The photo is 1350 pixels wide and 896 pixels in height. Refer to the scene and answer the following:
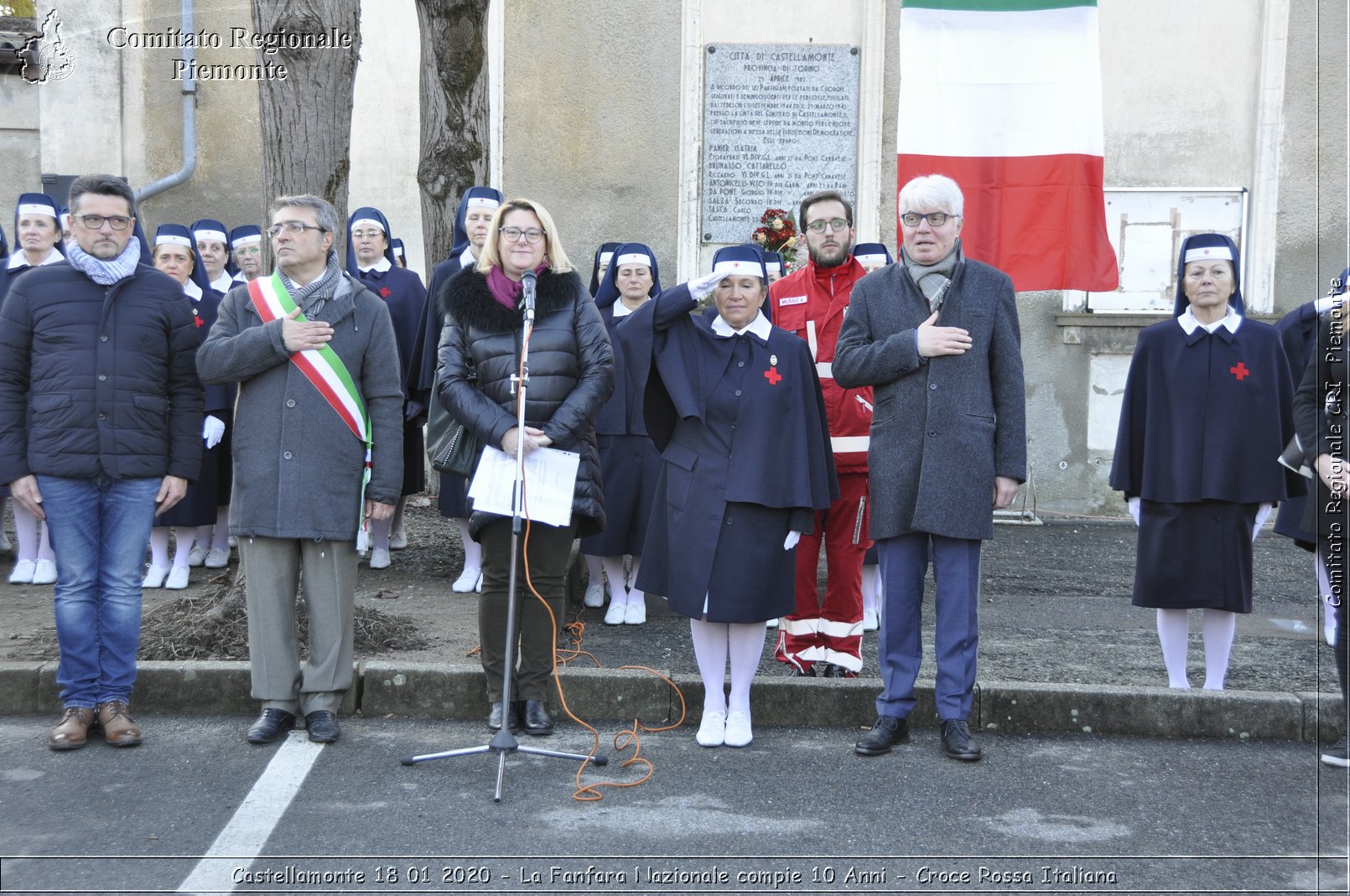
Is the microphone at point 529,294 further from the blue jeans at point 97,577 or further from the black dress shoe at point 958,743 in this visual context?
the black dress shoe at point 958,743

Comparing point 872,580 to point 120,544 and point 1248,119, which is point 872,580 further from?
point 1248,119

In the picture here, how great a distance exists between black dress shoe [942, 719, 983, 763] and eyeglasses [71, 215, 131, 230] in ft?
12.6

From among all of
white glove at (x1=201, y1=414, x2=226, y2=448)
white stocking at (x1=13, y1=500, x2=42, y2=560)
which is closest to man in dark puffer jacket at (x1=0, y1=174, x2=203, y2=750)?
white glove at (x1=201, y1=414, x2=226, y2=448)

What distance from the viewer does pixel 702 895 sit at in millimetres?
3756

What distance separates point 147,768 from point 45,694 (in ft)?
3.39

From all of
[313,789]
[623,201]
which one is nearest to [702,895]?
[313,789]

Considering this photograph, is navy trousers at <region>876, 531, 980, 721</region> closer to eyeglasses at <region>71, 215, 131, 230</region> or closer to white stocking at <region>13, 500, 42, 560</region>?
eyeglasses at <region>71, 215, 131, 230</region>

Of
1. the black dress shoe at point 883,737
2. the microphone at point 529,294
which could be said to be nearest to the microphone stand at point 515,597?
the microphone at point 529,294

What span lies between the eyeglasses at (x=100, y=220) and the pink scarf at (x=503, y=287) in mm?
1467

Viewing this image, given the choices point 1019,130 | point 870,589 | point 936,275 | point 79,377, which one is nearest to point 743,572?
point 936,275

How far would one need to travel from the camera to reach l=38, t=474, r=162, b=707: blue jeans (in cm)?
514

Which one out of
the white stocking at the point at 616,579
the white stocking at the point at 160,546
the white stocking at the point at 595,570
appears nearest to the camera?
the white stocking at the point at 616,579

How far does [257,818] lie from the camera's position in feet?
14.2

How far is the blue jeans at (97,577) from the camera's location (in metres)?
5.14
